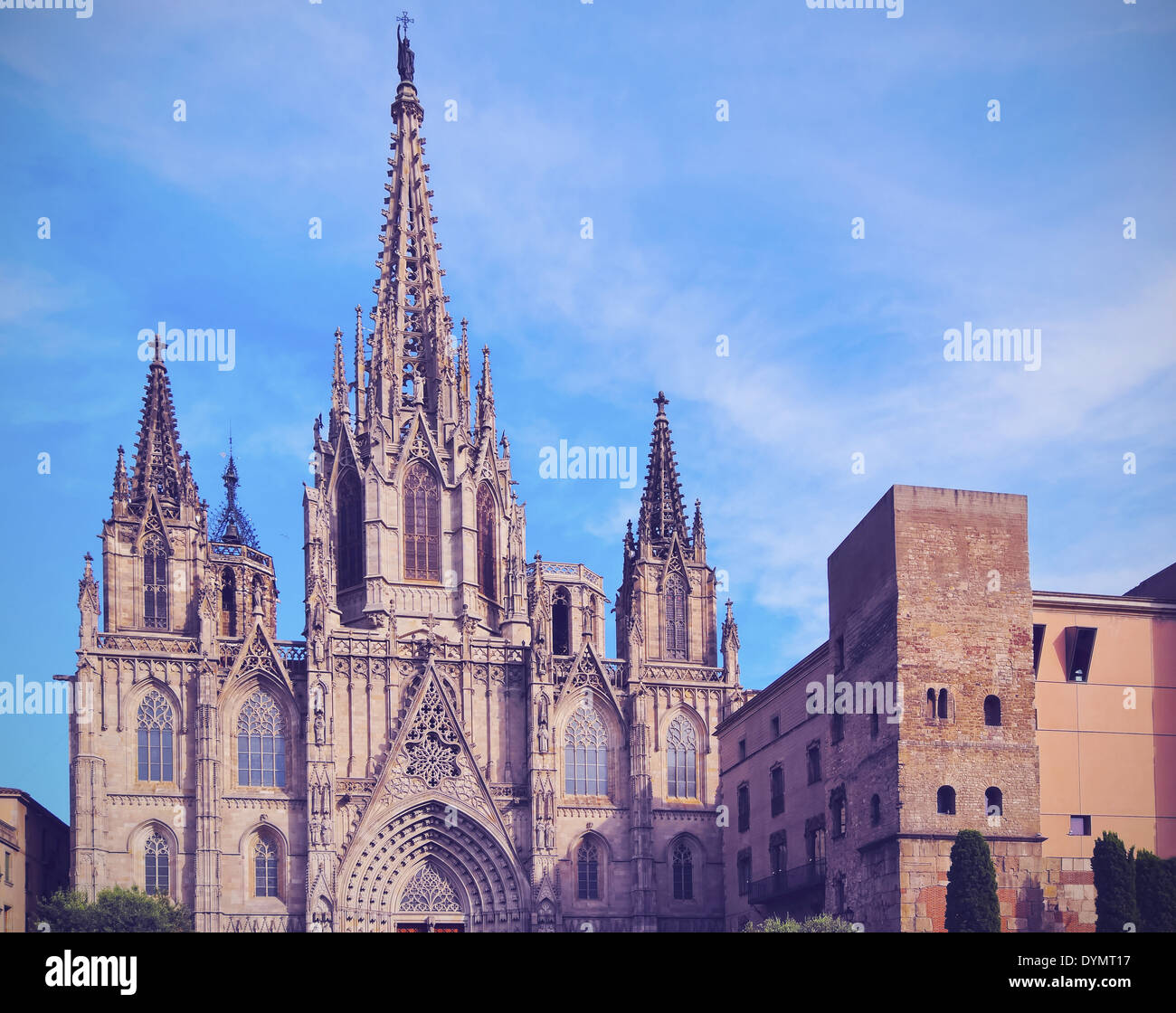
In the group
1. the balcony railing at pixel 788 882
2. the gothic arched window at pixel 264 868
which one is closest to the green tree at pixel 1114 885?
the balcony railing at pixel 788 882

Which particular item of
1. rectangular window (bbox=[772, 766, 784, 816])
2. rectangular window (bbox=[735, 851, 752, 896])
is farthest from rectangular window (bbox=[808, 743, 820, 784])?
rectangular window (bbox=[735, 851, 752, 896])

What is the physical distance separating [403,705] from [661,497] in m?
17.9

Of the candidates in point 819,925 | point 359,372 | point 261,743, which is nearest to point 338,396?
point 359,372

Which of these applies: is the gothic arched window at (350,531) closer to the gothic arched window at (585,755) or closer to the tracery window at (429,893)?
the gothic arched window at (585,755)

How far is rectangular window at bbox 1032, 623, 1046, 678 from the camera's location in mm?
49062

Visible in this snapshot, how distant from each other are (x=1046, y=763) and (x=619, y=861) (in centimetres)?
2809

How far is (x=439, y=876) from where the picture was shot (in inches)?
2825

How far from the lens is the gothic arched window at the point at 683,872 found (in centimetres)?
7350

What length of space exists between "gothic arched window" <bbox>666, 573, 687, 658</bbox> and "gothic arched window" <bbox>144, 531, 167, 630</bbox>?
74.7ft

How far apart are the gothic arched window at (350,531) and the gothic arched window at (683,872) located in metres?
18.5

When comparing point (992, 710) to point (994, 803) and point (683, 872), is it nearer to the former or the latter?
point (994, 803)

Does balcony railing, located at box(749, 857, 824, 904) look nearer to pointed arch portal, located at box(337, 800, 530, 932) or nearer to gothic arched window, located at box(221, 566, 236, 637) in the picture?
pointed arch portal, located at box(337, 800, 530, 932)
